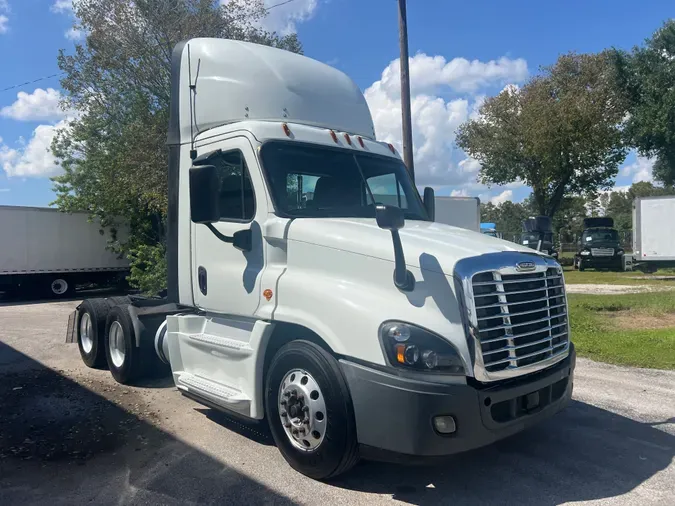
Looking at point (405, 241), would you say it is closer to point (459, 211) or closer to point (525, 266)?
point (525, 266)

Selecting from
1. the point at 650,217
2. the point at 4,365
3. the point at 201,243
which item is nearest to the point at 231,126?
the point at 201,243

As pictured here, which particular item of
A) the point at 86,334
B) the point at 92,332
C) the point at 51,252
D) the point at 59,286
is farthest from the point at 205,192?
the point at 59,286

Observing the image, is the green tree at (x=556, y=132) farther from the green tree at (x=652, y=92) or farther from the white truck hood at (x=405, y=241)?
the white truck hood at (x=405, y=241)

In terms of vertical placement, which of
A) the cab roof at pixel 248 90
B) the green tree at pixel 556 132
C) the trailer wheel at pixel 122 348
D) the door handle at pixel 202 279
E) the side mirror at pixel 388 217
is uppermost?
the green tree at pixel 556 132

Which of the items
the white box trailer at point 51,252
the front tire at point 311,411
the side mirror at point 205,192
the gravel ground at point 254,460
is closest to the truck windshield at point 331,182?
the side mirror at point 205,192

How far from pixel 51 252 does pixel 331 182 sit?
18617 mm

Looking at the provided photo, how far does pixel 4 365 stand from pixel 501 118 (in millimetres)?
29201

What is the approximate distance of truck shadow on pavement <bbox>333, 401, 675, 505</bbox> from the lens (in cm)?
423

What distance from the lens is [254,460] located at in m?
4.86

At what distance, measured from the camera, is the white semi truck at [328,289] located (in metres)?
3.93

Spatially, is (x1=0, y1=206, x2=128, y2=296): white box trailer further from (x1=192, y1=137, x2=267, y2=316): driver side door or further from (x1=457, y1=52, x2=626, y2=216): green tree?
(x1=457, y1=52, x2=626, y2=216): green tree

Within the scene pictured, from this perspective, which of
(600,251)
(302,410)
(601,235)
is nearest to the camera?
(302,410)

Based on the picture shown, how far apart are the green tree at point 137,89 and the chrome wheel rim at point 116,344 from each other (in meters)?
7.66

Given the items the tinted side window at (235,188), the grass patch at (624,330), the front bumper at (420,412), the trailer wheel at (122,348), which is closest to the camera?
the front bumper at (420,412)
